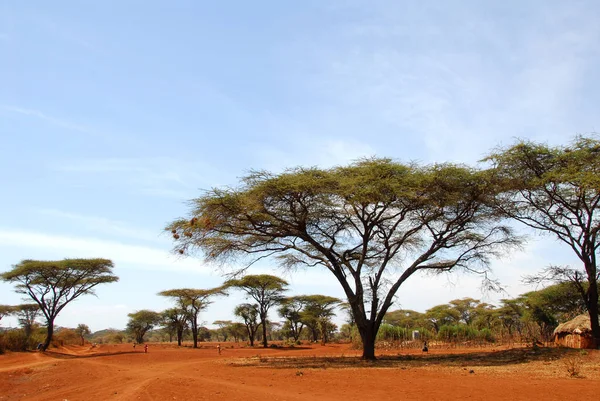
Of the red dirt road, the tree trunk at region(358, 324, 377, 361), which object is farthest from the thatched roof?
the tree trunk at region(358, 324, 377, 361)

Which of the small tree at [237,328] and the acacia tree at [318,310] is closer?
the acacia tree at [318,310]

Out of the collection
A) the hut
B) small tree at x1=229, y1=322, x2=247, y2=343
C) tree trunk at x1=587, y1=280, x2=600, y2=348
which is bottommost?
small tree at x1=229, y1=322, x2=247, y2=343

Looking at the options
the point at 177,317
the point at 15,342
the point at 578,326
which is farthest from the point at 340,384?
the point at 177,317

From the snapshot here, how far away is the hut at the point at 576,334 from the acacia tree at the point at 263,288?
23.9 meters

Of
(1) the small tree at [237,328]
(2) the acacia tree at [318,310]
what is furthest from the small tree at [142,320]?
(2) the acacia tree at [318,310]

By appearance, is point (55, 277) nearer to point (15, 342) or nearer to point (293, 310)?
point (15, 342)

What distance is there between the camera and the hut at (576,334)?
18.8 metres

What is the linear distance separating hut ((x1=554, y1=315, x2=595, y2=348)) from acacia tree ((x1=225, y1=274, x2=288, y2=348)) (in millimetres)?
23886

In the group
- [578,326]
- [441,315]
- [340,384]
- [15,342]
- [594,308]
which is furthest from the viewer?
[441,315]

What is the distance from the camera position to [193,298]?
1718 inches

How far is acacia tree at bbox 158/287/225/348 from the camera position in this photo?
42.7 metres

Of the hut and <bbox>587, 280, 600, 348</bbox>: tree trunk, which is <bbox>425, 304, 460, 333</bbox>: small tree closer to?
the hut

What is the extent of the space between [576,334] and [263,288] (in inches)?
1050

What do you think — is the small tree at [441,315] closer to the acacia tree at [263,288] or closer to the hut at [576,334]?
the acacia tree at [263,288]
